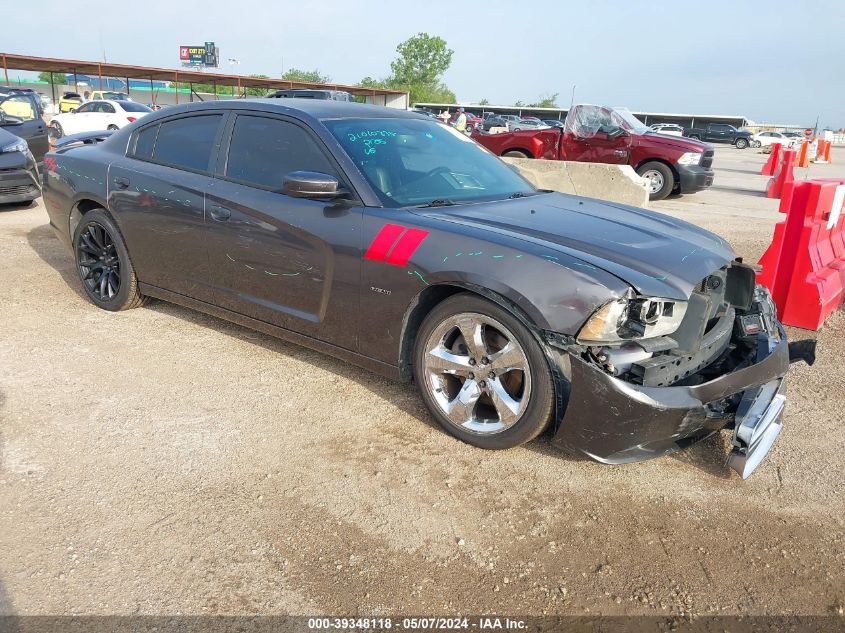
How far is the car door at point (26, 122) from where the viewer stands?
10.9 m

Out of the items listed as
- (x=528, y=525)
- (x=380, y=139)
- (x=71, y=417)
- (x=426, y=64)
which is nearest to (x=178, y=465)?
(x=71, y=417)

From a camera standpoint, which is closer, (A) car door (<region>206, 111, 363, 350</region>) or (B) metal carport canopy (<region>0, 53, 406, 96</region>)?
(A) car door (<region>206, 111, 363, 350</region>)

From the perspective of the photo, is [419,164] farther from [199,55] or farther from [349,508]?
[199,55]

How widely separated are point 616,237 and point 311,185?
1.54 metres

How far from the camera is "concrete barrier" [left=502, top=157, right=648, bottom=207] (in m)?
10.7

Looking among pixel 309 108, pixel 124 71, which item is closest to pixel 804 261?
pixel 309 108

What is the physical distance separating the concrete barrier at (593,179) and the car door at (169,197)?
22.2 feet

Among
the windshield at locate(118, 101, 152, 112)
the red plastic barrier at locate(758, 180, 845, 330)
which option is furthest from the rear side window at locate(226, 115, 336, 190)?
the windshield at locate(118, 101, 152, 112)

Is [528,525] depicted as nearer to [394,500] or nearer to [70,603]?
[394,500]

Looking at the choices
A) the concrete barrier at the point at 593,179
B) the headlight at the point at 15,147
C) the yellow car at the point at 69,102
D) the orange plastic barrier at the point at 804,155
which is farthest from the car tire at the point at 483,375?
the yellow car at the point at 69,102

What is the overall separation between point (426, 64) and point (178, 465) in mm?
108939

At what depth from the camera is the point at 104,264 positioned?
16.7 ft

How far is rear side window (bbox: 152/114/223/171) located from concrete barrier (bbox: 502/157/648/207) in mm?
6752

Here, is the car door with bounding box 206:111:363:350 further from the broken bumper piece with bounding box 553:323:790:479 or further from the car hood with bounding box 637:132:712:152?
the car hood with bounding box 637:132:712:152
